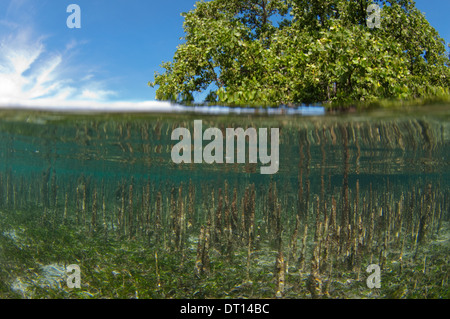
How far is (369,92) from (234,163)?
24.0ft

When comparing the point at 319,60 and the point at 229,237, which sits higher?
the point at 319,60

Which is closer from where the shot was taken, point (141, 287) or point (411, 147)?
point (141, 287)

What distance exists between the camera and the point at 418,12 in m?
17.7

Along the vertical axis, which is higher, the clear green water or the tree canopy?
the tree canopy

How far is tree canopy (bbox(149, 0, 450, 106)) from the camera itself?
39.3ft

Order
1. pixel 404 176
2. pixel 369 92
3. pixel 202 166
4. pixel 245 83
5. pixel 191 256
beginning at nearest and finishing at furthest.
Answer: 1. pixel 369 92
2. pixel 191 256
3. pixel 245 83
4. pixel 202 166
5. pixel 404 176

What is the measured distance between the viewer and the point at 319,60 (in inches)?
504

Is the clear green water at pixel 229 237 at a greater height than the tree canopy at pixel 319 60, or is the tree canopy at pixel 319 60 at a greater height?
the tree canopy at pixel 319 60

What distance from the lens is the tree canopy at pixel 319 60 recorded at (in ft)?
39.3

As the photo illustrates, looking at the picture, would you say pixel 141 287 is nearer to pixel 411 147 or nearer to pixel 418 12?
pixel 411 147
